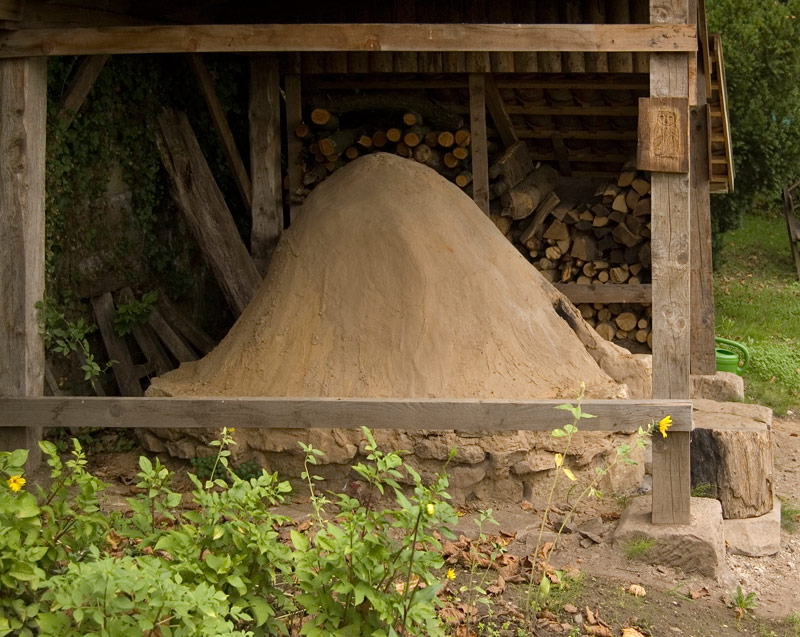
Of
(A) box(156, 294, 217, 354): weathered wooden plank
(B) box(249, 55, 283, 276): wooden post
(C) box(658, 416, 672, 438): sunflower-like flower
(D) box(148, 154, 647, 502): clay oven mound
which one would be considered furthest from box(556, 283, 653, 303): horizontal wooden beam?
(C) box(658, 416, 672, 438): sunflower-like flower

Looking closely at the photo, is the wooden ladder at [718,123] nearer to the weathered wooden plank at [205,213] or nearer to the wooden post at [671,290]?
the wooden post at [671,290]

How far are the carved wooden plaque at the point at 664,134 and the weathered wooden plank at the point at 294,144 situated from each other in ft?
12.2

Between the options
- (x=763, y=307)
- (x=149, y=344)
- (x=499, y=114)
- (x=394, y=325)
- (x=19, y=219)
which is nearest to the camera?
(x=19, y=219)

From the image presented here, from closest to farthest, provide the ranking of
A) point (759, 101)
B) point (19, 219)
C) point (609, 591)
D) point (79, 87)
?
point (609, 591), point (19, 219), point (79, 87), point (759, 101)

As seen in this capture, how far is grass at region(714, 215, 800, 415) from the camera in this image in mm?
9859

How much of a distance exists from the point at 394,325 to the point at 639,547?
191 cm

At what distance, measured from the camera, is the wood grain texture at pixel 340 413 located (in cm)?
496

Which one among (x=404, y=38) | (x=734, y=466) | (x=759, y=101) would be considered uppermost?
(x=759, y=101)

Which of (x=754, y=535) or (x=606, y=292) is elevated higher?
(x=606, y=292)

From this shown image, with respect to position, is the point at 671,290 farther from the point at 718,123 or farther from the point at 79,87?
the point at 718,123

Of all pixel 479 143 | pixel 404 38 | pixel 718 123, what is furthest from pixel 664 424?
pixel 718 123

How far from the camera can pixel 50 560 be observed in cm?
349

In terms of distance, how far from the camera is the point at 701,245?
8.42 m

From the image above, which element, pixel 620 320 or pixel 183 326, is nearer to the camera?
pixel 183 326
